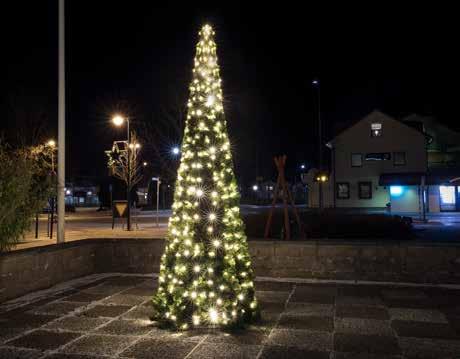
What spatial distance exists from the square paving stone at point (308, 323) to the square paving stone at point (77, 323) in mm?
2555

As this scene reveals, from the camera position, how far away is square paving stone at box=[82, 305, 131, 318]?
6695 mm

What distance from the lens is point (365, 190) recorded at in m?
39.6

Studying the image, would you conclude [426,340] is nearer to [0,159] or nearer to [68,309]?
[68,309]

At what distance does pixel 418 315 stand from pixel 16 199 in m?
7.54

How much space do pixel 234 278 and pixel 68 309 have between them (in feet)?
9.37

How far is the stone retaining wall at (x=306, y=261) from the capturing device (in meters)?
8.41

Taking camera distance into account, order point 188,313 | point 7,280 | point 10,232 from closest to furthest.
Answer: point 188,313, point 7,280, point 10,232

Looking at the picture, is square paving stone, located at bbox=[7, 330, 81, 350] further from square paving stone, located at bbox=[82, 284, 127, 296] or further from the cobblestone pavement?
square paving stone, located at bbox=[82, 284, 127, 296]

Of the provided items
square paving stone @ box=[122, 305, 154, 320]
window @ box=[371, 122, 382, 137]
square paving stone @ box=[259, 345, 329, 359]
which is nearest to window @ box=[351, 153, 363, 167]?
window @ box=[371, 122, 382, 137]

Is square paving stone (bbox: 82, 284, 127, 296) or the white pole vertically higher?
the white pole

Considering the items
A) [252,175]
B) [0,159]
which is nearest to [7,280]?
[0,159]

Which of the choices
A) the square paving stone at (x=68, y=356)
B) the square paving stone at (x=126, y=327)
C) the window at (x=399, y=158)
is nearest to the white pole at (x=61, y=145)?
the square paving stone at (x=126, y=327)

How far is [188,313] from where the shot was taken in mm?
6090

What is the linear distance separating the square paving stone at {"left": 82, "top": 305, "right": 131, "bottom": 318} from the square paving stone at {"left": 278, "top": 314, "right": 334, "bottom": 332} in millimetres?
2475
